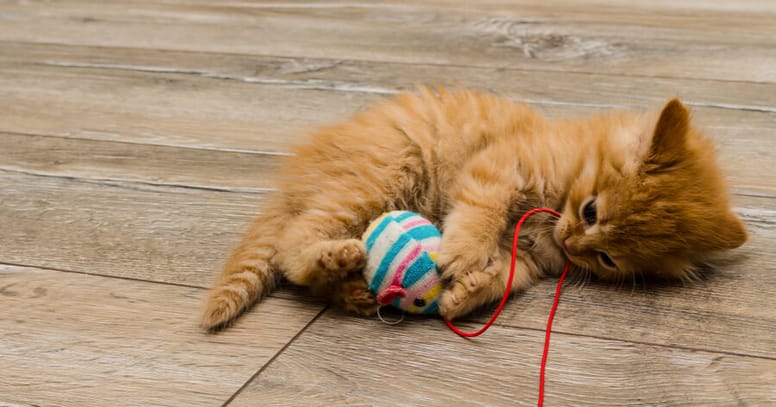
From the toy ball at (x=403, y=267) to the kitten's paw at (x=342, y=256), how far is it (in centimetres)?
3

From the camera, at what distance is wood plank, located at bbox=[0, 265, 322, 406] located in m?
1.29

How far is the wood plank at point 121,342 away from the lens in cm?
129

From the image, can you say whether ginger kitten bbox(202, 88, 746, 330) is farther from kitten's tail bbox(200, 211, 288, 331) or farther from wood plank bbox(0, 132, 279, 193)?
wood plank bbox(0, 132, 279, 193)

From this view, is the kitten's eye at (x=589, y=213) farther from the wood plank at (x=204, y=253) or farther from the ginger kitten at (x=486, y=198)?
the wood plank at (x=204, y=253)

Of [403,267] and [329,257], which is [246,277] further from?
[403,267]

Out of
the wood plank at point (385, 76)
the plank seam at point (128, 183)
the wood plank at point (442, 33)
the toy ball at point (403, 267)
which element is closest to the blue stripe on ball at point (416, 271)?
the toy ball at point (403, 267)

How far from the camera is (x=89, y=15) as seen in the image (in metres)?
3.50

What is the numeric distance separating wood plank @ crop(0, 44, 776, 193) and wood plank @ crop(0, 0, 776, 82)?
0.15 metres

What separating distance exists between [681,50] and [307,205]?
6.05ft

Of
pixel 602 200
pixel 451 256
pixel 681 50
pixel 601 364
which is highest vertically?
pixel 681 50

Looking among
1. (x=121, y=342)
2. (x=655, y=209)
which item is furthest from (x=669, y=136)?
(x=121, y=342)

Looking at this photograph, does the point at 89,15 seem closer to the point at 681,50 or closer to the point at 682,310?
the point at 681,50

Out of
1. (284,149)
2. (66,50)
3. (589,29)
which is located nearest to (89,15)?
(66,50)

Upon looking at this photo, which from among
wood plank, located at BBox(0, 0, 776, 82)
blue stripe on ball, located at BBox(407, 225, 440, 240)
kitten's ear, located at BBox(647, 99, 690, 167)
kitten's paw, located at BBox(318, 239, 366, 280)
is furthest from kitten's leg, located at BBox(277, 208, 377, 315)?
wood plank, located at BBox(0, 0, 776, 82)
